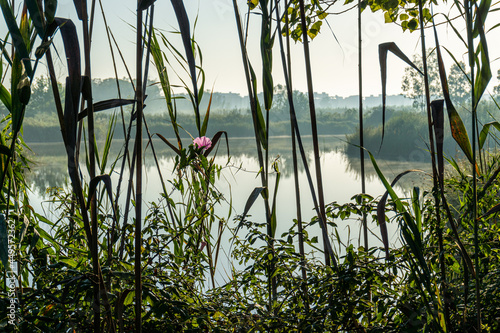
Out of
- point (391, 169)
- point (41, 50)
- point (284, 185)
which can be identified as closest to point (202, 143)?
point (41, 50)

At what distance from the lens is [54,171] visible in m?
6.12

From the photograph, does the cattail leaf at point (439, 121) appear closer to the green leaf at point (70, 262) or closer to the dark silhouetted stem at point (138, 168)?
the dark silhouetted stem at point (138, 168)

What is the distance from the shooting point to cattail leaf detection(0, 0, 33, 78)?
15.9 inches

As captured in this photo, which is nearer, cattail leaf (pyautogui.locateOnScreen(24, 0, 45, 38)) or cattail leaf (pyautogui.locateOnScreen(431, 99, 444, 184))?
cattail leaf (pyautogui.locateOnScreen(24, 0, 45, 38))

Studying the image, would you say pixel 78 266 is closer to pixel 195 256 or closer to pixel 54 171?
pixel 195 256

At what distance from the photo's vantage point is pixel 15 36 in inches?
15.9

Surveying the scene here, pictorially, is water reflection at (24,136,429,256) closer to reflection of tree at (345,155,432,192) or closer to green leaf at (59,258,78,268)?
reflection of tree at (345,155,432,192)

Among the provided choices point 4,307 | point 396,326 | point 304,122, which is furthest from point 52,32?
point 304,122

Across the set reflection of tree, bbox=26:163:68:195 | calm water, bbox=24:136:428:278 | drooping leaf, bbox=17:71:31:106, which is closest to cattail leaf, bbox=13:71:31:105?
drooping leaf, bbox=17:71:31:106

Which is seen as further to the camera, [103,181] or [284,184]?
[284,184]

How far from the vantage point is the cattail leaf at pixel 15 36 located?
403mm

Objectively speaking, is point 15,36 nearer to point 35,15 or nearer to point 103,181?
point 35,15

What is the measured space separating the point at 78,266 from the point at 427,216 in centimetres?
57

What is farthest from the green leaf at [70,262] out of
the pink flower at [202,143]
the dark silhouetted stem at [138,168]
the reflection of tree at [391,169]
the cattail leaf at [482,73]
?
the reflection of tree at [391,169]
